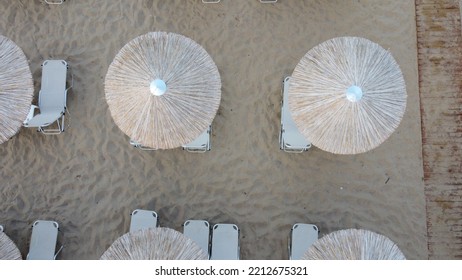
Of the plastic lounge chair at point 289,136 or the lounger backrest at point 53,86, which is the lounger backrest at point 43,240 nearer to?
the lounger backrest at point 53,86

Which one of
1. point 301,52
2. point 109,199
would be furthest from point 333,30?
point 109,199

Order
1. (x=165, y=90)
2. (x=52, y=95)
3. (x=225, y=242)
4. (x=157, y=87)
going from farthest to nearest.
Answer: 1. (x=52, y=95)
2. (x=225, y=242)
3. (x=165, y=90)
4. (x=157, y=87)

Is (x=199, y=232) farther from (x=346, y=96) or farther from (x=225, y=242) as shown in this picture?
(x=346, y=96)

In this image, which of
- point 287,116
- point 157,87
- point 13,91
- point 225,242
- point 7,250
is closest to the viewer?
point 157,87

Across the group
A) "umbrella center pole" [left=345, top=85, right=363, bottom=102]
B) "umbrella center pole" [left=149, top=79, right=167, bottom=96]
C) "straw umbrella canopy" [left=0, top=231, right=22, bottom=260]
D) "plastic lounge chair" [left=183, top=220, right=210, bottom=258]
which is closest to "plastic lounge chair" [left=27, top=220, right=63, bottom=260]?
"straw umbrella canopy" [left=0, top=231, right=22, bottom=260]

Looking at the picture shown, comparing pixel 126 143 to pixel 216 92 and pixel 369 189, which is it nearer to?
pixel 216 92

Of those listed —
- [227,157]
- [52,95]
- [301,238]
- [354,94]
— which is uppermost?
[52,95]

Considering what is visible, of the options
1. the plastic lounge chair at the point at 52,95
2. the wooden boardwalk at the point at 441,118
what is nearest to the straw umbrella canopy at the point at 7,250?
the plastic lounge chair at the point at 52,95

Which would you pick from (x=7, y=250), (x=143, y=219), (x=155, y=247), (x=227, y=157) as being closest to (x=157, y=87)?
(x=227, y=157)
